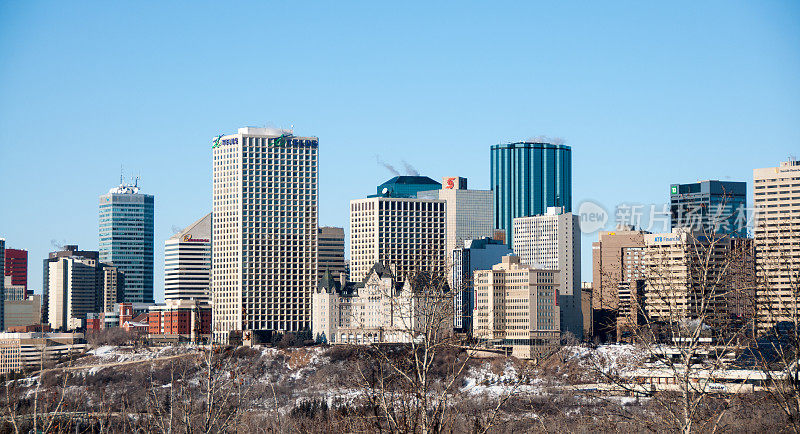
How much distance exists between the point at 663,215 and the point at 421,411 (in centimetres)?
14483

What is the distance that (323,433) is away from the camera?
103125 mm

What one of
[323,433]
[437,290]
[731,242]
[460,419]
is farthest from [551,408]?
[437,290]

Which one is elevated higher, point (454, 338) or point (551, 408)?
point (454, 338)

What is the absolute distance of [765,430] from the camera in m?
111

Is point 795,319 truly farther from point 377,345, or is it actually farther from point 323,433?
point 323,433

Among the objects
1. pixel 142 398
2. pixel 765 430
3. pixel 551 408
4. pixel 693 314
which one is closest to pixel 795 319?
pixel 693 314

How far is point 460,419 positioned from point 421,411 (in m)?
98.7

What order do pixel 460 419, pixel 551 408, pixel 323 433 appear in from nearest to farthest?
pixel 323 433
pixel 460 419
pixel 551 408

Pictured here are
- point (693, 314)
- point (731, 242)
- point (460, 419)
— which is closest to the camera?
point (693, 314)

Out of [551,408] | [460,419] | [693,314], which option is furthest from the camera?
[551,408]

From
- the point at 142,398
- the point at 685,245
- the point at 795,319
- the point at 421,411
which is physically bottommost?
the point at 142,398

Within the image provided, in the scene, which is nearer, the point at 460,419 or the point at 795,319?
the point at 795,319

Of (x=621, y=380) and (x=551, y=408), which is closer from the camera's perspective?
(x=621, y=380)

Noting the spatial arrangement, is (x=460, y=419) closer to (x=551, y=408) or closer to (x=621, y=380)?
(x=551, y=408)
